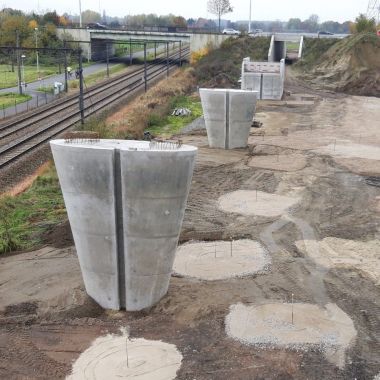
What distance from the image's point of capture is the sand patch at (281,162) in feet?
76.1

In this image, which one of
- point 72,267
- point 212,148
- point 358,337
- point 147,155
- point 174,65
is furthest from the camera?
point 174,65

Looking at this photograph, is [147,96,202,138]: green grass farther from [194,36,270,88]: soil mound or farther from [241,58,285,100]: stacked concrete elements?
[194,36,270,88]: soil mound

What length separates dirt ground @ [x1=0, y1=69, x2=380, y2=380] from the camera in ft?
30.6

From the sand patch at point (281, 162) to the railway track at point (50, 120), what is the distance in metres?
11.6

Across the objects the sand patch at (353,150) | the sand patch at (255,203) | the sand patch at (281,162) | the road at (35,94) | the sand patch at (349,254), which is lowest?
the road at (35,94)

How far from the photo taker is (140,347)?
381 inches

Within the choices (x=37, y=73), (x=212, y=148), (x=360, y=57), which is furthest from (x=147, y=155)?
(x=37, y=73)

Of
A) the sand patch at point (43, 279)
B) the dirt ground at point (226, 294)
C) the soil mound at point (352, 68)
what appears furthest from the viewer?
the soil mound at point (352, 68)

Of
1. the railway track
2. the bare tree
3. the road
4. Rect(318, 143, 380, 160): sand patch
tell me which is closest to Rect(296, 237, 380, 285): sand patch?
Rect(318, 143, 380, 160): sand patch

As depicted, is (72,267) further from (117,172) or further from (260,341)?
(260,341)

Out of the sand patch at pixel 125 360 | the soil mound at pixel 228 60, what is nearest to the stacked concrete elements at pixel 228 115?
the sand patch at pixel 125 360

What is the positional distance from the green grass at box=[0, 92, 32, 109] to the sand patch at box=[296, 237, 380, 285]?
112 ft

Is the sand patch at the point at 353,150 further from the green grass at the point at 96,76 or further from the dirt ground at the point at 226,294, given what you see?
the green grass at the point at 96,76

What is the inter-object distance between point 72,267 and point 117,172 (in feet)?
14.1
